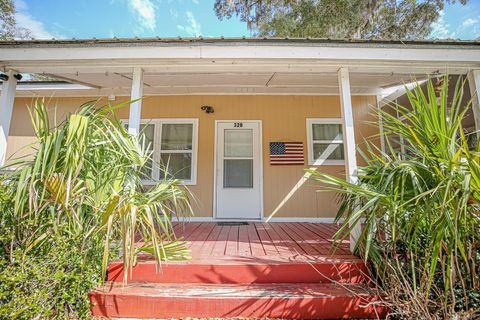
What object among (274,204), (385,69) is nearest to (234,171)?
(274,204)

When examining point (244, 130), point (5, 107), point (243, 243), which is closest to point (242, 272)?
point (243, 243)

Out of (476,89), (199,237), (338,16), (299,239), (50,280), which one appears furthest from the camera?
(338,16)

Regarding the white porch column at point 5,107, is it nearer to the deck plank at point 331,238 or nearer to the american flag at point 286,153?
the american flag at point 286,153

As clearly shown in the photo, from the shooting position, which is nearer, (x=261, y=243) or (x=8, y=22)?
(x=261, y=243)

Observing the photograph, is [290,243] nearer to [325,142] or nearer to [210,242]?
[210,242]

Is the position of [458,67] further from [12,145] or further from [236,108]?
[12,145]

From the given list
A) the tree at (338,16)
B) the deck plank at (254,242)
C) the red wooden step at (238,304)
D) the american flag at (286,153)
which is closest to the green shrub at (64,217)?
the red wooden step at (238,304)

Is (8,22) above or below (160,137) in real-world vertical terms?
above

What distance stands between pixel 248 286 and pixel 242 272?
14 cm

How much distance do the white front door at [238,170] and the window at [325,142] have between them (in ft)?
3.71

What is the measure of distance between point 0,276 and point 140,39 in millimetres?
2702

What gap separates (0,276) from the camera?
1.62 m

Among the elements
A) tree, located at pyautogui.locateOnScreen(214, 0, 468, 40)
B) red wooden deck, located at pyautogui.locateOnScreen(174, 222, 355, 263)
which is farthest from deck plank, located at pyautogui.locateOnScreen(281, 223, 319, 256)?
tree, located at pyautogui.locateOnScreen(214, 0, 468, 40)

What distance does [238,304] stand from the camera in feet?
6.72
